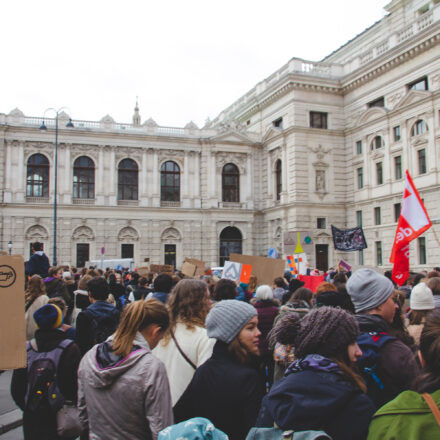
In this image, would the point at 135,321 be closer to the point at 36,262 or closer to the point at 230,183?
the point at 36,262

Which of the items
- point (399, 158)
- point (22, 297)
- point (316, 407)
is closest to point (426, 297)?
point (316, 407)

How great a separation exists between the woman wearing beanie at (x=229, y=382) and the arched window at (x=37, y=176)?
37.6m

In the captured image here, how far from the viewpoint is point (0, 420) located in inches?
311

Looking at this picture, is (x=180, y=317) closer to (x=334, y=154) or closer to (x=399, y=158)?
(x=399, y=158)

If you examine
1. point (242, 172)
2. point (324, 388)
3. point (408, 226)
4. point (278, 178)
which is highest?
point (242, 172)

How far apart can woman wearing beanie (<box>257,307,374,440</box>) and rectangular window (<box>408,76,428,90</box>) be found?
31122 mm

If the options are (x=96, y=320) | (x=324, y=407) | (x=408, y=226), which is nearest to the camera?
(x=324, y=407)

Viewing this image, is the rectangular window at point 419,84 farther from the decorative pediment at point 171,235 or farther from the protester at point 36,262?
the protester at point 36,262

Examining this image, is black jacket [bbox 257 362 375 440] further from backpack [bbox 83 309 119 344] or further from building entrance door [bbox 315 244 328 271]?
building entrance door [bbox 315 244 328 271]

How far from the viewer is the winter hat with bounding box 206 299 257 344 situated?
3.70m

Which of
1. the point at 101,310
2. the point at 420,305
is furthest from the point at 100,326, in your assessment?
the point at 420,305

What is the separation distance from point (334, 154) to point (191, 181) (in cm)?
1197

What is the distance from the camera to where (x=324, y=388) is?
9.07ft

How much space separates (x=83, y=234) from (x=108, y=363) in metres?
36.3
